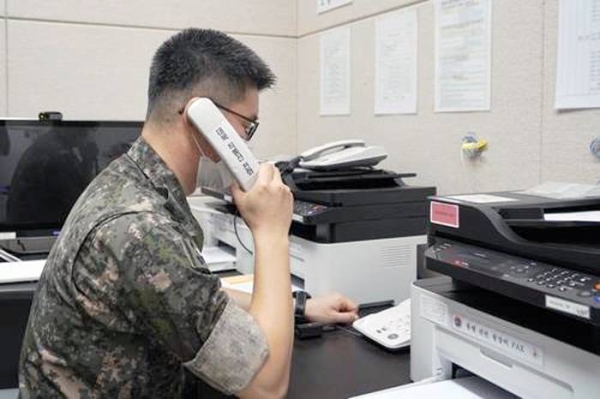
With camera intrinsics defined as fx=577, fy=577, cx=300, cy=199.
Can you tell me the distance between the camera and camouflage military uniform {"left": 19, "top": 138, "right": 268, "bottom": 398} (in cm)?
84

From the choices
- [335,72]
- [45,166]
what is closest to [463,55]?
[335,72]

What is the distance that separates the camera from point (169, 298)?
83 centimetres

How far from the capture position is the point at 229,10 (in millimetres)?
2330

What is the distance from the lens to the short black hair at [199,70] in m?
1.03

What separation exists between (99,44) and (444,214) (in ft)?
5.38

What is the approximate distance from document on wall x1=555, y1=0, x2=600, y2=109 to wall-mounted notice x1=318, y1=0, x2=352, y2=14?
3.05 ft

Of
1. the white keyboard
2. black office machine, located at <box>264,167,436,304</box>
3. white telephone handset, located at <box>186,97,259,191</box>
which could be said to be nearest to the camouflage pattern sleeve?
white telephone handset, located at <box>186,97,259,191</box>

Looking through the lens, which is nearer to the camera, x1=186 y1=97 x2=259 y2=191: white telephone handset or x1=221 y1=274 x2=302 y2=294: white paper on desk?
x1=186 y1=97 x2=259 y2=191: white telephone handset

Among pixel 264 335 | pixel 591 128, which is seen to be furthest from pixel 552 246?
pixel 591 128

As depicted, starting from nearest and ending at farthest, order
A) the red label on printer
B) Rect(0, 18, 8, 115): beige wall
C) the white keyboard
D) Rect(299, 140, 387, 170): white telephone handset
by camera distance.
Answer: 1. the red label on printer
2. the white keyboard
3. Rect(299, 140, 387, 170): white telephone handset
4. Rect(0, 18, 8, 115): beige wall

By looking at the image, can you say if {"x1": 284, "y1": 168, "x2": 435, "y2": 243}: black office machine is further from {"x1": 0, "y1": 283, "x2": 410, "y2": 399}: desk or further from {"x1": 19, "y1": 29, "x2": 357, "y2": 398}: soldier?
{"x1": 19, "y1": 29, "x2": 357, "y2": 398}: soldier

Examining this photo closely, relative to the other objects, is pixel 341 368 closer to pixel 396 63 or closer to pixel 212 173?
pixel 212 173

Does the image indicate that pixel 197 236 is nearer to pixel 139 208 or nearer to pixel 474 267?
pixel 139 208

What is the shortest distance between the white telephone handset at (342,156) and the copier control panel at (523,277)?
69 cm
